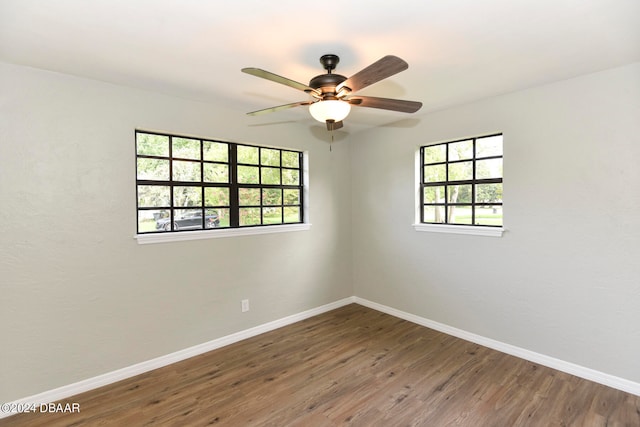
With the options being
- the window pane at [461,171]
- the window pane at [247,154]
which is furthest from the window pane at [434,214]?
the window pane at [247,154]

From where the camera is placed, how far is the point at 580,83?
2.50m

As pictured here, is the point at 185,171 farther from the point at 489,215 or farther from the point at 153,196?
the point at 489,215

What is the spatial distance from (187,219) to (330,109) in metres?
1.91

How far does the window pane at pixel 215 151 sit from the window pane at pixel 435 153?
233 cm

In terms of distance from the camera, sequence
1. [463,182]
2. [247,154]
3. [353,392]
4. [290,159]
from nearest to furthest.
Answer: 1. [353,392]
2. [463,182]
3. [247,154]
4. [290,159]

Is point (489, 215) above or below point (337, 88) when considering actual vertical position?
below

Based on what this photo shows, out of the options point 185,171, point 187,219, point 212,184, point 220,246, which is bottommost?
point 220,246

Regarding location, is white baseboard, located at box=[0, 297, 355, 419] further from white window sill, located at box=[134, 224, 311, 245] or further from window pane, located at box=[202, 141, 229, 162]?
window pane, located at box=[202, 141, 229, 162]

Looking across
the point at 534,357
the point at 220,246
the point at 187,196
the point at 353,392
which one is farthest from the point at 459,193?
the point at 187,196

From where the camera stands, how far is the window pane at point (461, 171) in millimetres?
3287

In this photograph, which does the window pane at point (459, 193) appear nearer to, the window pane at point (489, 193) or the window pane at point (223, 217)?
the window pane at point (489, 193)

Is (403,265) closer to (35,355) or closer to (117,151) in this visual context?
(117,151)

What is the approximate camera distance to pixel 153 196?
2844 mm

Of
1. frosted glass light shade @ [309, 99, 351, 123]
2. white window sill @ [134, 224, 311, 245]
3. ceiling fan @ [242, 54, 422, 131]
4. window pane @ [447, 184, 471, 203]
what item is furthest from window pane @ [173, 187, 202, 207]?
window pane @ [447, 184, 471, 203]
